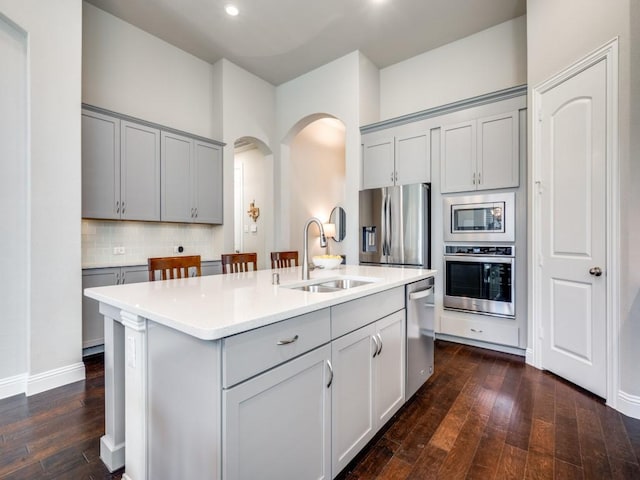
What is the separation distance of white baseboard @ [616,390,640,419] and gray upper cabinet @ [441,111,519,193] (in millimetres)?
1848

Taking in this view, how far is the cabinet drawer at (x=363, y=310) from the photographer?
1442 millimetres

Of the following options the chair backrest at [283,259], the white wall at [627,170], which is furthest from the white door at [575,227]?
the chair backrest at [283,259]

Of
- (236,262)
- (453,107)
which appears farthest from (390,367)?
(453,107)

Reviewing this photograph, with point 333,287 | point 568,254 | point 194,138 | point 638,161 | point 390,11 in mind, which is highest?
point 390,11

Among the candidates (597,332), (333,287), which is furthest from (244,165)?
(597,332)

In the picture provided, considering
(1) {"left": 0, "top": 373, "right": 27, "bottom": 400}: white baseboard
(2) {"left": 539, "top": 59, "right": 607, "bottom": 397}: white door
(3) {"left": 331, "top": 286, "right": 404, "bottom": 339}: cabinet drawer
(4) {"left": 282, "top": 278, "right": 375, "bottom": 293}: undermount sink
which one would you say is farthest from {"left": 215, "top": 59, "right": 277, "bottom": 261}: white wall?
(2) {"left": 539, "top": 59, "right": 607, "bottom": 397}: white door

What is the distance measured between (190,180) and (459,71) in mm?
3634

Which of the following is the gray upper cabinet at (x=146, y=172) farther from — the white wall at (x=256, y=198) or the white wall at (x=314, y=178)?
the white wall at (x=314, y=178)

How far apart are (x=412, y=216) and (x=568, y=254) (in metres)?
1.48

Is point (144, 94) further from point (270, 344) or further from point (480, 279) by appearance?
point (480, 279)

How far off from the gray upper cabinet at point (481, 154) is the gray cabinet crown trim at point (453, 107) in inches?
6.9

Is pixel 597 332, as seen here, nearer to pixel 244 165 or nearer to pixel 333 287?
pixel 333 287

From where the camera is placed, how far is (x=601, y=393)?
2234mm

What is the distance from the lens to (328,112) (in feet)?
14.3
